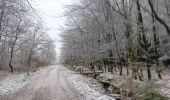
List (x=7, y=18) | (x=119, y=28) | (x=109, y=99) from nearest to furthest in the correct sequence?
(x=109, y=99) → (x=7, y=18) → (x=119, y=28)

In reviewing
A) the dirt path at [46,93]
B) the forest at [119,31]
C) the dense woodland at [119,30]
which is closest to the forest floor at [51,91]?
the dirt path at [46,93]

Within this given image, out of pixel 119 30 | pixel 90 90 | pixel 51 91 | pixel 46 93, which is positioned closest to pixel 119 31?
pixel 119 30

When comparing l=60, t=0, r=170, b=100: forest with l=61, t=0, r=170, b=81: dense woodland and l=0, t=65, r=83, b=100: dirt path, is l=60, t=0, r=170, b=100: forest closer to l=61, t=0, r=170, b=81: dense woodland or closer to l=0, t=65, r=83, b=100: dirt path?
l=61, t=0, r=170, b=81: dense woodland

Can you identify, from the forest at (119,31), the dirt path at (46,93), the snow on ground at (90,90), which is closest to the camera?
the snow on ground at (90,90)

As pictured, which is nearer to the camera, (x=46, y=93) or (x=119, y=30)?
(x=46, y=93)

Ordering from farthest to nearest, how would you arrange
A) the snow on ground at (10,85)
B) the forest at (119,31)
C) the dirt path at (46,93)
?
the forest at (119,31) < the snow on ground at (10,85) < the dirt path at (46,93)

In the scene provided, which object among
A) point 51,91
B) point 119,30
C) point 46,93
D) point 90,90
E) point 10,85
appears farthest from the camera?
point 119,30

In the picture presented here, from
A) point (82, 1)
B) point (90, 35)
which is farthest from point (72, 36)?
point (82, 1)

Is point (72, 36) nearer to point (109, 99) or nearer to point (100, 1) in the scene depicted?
point (100, 1)

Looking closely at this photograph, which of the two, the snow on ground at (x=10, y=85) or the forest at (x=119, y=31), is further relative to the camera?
the forest at (x=119, y=31)

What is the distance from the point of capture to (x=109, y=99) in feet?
41.7

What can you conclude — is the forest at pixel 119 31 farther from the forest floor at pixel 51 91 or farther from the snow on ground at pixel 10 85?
the snow on ground at pixel 10 85

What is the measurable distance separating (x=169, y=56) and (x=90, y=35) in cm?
1494

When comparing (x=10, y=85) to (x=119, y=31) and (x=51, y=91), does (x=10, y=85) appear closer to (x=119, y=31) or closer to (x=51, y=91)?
(x=51, y=91)
